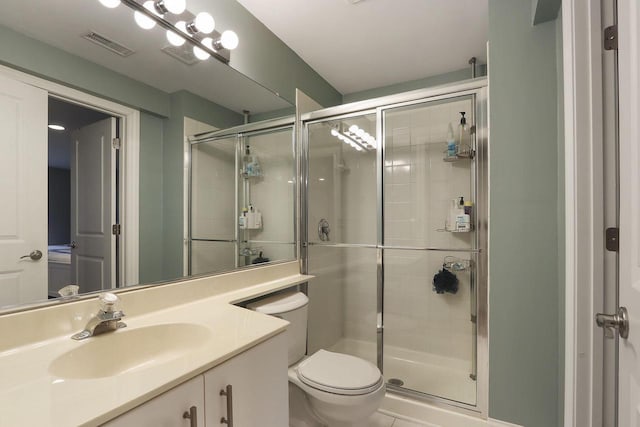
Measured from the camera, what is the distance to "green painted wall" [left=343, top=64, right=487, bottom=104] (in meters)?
2.45

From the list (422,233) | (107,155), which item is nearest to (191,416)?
(107,155)

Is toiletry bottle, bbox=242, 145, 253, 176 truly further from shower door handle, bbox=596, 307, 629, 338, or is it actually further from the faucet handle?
shower door handle, bbox=596, 307, 629, 338

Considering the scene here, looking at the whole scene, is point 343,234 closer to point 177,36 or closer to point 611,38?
point 177,36

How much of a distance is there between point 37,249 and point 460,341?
271 cm

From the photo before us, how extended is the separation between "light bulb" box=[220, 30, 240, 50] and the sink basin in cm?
144

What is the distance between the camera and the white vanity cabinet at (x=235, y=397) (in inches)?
26.4

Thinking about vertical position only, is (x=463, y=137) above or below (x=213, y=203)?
above

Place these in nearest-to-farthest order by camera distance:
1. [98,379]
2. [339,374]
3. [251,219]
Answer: [98,379], [339,374], [251,219]

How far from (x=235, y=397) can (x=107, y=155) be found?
1.04 m

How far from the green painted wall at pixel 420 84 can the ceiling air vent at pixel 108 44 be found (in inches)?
84.1

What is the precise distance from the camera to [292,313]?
163cm

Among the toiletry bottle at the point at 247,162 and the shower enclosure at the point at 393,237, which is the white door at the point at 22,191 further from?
the shower enclosure at the point at 393,237

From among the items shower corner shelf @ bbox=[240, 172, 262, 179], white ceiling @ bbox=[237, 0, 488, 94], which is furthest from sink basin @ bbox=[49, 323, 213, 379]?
white ceiling @ bbox=[237, 0, 488, 94]

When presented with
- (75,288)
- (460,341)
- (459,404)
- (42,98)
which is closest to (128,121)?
(42,98)
